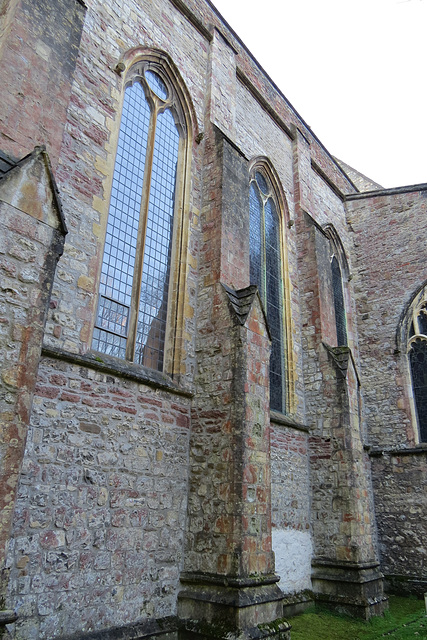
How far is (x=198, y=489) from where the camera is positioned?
649 cm

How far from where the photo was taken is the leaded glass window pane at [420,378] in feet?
41.3

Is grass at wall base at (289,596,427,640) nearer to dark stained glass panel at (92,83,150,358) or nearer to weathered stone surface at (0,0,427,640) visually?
weathered stone surface at (0,0,427,640)

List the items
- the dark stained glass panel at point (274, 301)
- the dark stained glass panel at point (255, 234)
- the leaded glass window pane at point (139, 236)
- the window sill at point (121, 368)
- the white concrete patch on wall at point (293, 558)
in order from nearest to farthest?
the window sill at point (121, 368) < the leaded glass window pane at point (139, 236) < the white concrete patch on wall at point (293, 558) < the dark stained glass panel at point (274, 301) < the dark stained glass panel at point (255, 234)

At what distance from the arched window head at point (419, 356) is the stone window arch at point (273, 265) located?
458cm

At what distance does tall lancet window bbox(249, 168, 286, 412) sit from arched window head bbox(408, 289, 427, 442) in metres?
A: 4.69

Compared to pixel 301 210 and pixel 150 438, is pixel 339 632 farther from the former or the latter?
pixel 301 210

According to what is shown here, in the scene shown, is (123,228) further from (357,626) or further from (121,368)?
(357,626)

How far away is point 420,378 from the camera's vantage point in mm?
13094

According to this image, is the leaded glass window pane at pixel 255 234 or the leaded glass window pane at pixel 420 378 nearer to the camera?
the leaded glass window pane at pixel 255 234

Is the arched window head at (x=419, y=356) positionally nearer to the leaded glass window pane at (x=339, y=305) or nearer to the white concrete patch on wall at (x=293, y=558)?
the leaded glass window pane at (x=339, y=305)

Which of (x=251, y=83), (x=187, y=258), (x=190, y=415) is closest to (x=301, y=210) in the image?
(x=251, y=83)

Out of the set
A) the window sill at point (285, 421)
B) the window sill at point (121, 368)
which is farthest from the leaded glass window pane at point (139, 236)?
the window sill at point (285, 421)

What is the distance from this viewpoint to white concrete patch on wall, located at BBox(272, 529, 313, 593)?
828 centimetres

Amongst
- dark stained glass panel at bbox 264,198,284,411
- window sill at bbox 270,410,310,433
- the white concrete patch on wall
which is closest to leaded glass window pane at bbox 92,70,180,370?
window sill at bbox 270,410,310,433
